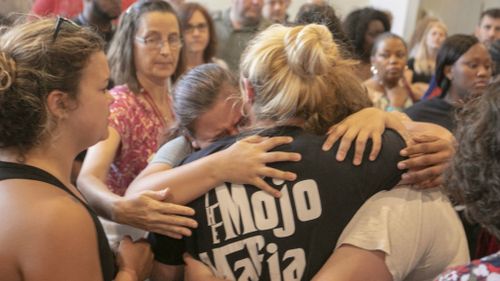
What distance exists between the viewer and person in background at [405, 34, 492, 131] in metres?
2.66

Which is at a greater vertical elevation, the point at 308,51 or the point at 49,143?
the point at 308,51

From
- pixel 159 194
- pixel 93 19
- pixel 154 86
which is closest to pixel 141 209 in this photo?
pixel 159 194

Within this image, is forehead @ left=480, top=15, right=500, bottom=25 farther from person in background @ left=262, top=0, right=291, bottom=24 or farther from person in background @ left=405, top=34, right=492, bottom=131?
person in background @ left=405, top=34, right=492, bottom=131

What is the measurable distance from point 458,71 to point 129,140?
1.67m

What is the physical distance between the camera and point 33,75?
1111 millimetres

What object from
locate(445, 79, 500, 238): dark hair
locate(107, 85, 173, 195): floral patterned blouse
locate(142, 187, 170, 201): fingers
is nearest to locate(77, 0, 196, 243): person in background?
locate(107, 85, 173, 195): floral patterned blouse

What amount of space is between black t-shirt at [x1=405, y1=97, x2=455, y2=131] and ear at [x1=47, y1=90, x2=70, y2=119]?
1.79 metres

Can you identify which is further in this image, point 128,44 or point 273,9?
point 273,9

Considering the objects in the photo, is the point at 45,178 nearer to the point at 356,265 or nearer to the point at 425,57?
the point at 356,265

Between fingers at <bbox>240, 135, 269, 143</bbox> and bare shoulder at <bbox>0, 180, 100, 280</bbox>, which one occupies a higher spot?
fingers at <bbox>240, 135, 269, 143</bbox>

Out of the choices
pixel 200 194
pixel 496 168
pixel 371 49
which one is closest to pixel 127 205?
pixel 200 194

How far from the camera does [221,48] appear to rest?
3.90m

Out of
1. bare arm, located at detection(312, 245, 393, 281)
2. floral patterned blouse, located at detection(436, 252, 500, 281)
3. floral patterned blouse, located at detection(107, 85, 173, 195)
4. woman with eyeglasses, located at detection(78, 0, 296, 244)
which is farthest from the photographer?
floral patterned blouse, located at detection(107, 85, 173, 195)

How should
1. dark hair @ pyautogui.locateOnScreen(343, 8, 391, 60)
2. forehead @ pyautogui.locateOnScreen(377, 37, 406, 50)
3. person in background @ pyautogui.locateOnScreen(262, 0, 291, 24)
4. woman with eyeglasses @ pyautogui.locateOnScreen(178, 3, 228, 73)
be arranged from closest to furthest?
woman with eyeglasses @ pyautogui.locateOnScreen(178, 3, 228, 73) < forehead @ pyautogui.locateOnScreen(377, 37, 406, 50) < dark hair @ pyautogui.locateOnScreen(343, 8, 391, 60) < person in background @ pyautogui.locateOnScreen(262, 0, 291, 24)
